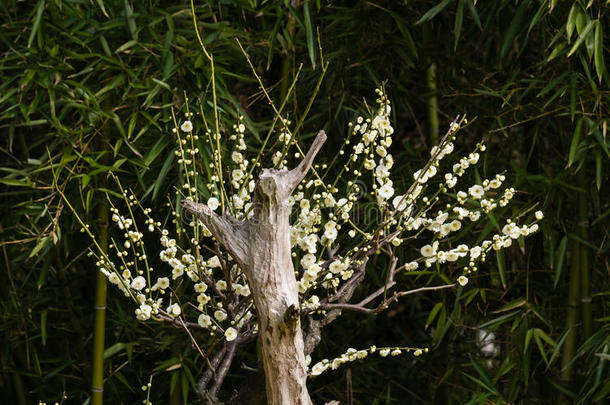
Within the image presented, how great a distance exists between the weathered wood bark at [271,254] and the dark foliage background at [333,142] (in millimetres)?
770

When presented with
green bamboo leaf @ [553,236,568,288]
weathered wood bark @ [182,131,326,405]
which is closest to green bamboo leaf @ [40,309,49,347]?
weathered wood bark @ [182,131,326,405]

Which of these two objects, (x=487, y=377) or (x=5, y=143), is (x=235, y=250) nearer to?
(x=487, y=377)

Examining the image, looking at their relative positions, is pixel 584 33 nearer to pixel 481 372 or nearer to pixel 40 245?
pixel 481 372

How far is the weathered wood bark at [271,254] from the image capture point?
60.9 inches

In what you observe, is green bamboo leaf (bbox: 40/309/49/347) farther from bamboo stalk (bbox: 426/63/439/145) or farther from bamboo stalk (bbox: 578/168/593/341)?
bamboo stalk (bbox: 578/168/593/341)

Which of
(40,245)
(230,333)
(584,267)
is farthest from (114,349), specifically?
(584,267)

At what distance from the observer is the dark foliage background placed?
2326mm

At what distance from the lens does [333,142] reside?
2756 millimetres

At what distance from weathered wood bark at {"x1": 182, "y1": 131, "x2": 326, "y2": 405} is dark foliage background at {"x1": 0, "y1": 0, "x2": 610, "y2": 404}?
0.77 meters

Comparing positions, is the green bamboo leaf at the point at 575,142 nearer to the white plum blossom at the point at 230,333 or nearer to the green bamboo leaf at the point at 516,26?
the green bamboo leaf at the point at 516,26

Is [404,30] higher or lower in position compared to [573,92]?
higher

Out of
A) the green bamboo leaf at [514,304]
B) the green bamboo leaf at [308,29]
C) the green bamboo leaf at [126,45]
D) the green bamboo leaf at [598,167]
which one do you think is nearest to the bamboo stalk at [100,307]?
the green bamboo leaf at [126,45]

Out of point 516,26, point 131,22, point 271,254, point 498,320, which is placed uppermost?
point 131,22

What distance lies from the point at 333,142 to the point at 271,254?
1237 millimetres
